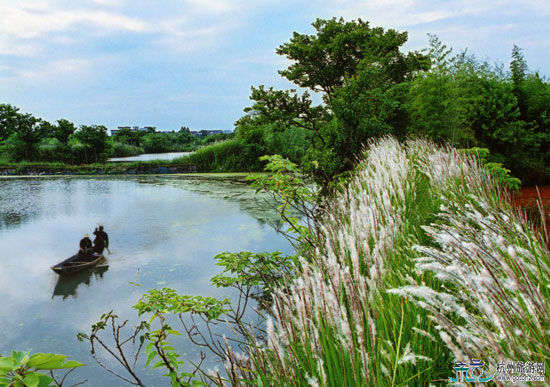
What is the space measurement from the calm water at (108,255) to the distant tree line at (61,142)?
2429cm

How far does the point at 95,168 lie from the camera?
3522 cm

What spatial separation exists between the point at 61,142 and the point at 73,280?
45511 millimetres

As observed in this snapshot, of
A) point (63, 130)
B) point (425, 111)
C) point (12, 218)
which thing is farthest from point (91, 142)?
point (425, 111)

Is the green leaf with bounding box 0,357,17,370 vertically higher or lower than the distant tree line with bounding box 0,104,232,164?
lower

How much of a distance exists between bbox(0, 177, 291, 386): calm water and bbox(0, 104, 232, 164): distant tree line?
79.7 ft

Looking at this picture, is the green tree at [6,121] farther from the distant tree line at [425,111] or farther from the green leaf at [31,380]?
the green leaf at [31,380]

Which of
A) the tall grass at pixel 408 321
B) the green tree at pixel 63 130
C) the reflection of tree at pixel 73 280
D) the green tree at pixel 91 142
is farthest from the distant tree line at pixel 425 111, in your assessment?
the green tree at pixel 63 130

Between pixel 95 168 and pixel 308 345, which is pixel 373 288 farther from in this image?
pixel 95 168

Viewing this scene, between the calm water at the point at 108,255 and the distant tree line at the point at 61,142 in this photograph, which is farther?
the distant tree line at the point at 61,142

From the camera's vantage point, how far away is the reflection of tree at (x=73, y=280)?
23.2 feet

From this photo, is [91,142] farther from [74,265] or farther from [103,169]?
[74,265]

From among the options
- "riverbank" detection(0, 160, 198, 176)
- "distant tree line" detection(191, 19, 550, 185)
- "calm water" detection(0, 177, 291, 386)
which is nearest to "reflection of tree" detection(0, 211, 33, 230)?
"calm water" detection(0, 177, 291, 386)

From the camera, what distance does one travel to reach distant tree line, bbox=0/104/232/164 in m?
40.8

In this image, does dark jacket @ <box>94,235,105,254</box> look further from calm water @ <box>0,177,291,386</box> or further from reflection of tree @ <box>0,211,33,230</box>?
reflection of tree @ <box>0,211,33,230</box>
